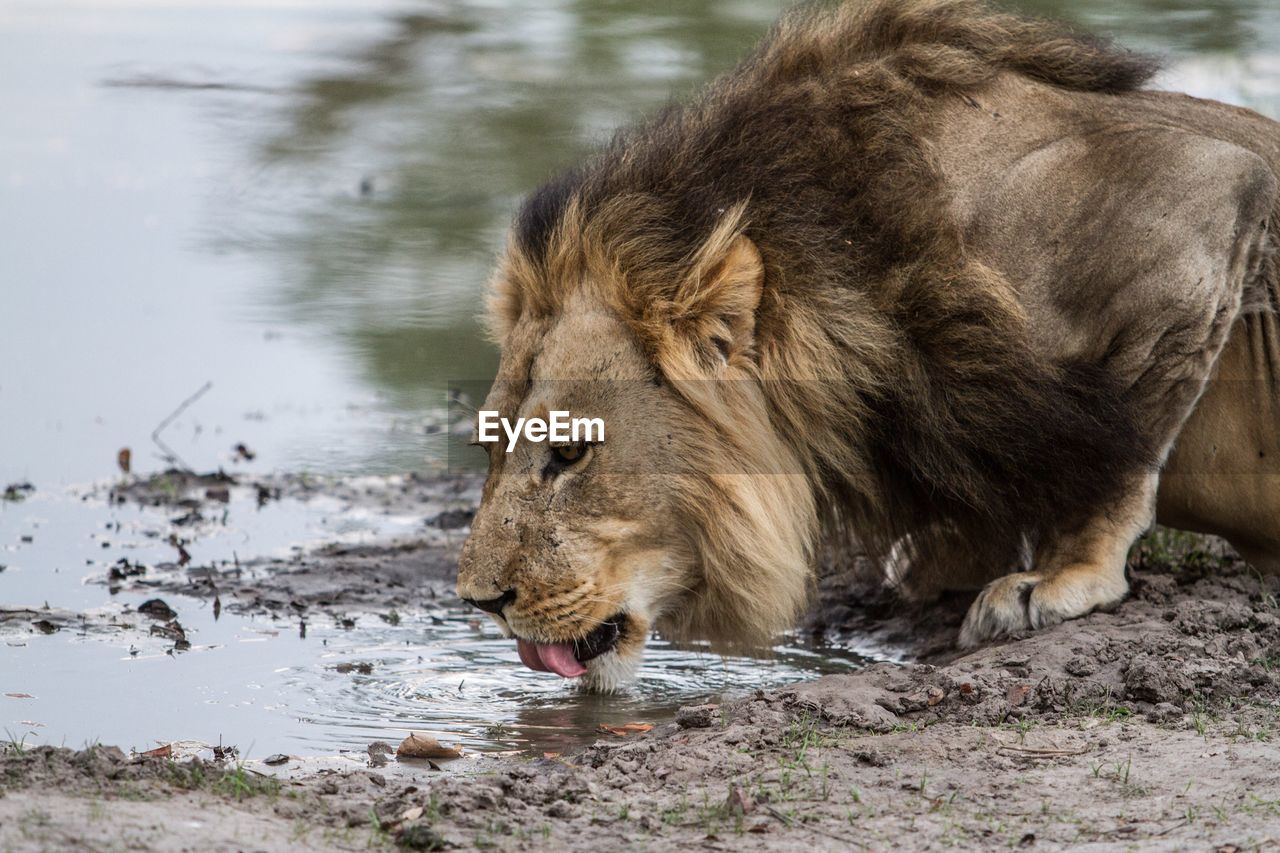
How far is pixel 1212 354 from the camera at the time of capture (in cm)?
505

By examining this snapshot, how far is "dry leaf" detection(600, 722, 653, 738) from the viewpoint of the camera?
4.63m

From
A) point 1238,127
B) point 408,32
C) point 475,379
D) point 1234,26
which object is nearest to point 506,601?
point 1238,127

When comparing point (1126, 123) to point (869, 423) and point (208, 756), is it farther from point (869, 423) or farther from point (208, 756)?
point (208, 756)

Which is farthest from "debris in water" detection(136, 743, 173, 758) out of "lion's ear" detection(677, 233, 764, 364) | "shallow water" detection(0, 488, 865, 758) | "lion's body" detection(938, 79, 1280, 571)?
"lion's body" detection(938, 79, 1280, 571)

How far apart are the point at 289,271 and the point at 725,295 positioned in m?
8.03

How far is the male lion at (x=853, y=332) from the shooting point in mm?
4625

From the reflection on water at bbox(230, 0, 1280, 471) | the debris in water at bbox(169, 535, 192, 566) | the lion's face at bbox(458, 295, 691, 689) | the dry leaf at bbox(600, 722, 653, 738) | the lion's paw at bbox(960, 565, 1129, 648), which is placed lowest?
the dry leaf at bbox(600, 722, 653, 738)

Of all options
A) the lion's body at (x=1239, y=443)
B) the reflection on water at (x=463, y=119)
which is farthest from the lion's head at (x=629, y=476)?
the reflection on water at (x=463, y=119)

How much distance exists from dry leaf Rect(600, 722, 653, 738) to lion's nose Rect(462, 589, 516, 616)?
437 millimetres

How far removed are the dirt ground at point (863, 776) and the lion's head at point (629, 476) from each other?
35cm

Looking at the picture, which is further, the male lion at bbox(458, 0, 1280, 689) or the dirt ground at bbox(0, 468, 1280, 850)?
the male lion at bbox(458, 0, 1280, 689)

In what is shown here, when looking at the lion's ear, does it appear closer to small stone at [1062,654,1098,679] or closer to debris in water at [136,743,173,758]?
small stone at [1062,654,1098,679]

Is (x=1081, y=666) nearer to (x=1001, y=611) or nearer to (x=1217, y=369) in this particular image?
(x=1001, y=611)

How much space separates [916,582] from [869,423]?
3.18ft
